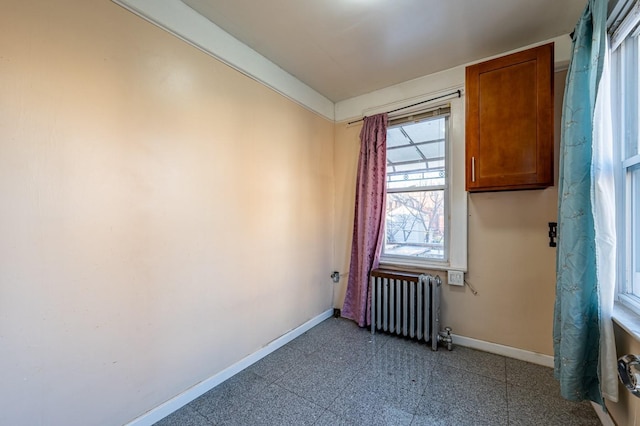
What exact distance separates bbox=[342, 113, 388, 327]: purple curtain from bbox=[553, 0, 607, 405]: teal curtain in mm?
1475

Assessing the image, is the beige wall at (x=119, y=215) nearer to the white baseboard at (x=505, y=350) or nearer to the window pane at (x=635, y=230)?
the white baseboard at (x=505, y=350)

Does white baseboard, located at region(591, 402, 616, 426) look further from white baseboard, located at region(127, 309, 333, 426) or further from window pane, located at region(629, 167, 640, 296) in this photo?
A: white baseboard, located at region(127, 309, 333, 426)

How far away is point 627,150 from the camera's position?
1.49 meters

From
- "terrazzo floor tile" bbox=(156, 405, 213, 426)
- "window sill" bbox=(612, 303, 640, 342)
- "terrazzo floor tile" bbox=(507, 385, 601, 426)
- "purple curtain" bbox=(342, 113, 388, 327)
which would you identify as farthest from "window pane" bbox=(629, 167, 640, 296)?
"terrazzo floor tile" bbox=(156, 405, 213, 426)

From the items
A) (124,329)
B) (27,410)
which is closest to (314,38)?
(124,329)

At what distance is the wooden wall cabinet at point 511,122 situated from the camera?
1.90 metres

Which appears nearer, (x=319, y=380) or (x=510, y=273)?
(x=319, y=380)

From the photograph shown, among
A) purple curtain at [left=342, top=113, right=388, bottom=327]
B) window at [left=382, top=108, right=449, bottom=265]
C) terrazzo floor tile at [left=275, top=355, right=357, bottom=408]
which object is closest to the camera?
terrazzo floor tile at [left=275, top=355, right=357, bottom=408]

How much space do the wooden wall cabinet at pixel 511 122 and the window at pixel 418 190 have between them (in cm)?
45

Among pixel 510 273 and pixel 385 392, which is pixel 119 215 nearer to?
pixel 385 392

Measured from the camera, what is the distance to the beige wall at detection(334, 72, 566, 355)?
83.8 inches

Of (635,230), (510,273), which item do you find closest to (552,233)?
(510,273)

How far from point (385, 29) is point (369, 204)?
151cm

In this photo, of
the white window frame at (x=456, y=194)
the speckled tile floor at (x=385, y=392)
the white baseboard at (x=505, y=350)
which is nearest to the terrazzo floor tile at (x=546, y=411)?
the speckled tile floor at (x=385, y=392)
